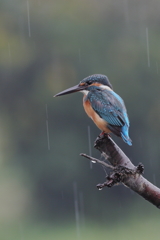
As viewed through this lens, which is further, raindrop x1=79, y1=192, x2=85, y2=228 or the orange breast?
raindrop x1=79, y1=192, x2=85, y2=228

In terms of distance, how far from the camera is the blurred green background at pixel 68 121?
24344mm

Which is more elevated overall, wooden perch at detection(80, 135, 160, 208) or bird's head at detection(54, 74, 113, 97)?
bird's head at detection(54, 74, 113, 97)

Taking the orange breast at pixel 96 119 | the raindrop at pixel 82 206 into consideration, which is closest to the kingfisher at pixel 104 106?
the orange breast at pixel 96 119

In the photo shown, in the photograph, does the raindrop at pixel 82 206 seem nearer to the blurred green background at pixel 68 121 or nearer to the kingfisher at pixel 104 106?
the blurred green background at pixel 68 121

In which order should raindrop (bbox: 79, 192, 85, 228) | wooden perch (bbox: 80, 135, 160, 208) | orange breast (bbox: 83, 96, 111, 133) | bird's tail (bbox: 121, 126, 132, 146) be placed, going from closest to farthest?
wooden perch (bbox: 80, 135, 160, 208), bird's tail (bbox: 121, 126, 132, 146), orange breast (bbox: 83, 96, 111, 133), raindrop (bbox: 79, 192, 85, 228)

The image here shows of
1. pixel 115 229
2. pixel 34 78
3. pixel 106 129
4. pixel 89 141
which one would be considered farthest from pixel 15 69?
pixel 106 129

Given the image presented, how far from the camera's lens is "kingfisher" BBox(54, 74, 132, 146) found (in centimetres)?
208

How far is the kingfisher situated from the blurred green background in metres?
19.9

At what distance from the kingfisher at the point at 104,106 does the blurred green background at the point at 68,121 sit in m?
19.9

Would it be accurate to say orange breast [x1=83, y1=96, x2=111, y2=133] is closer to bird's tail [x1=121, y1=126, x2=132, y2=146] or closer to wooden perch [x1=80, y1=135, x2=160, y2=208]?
bird's tail [x1=121, y1=126, x2=132, y2=146]

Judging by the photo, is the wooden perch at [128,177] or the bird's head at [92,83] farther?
the bird's head at [92,83]

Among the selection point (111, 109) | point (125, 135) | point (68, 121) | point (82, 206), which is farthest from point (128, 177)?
point (82, 206)

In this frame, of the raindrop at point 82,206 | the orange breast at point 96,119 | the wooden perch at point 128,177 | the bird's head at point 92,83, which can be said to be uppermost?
the bird's head at point 92,83

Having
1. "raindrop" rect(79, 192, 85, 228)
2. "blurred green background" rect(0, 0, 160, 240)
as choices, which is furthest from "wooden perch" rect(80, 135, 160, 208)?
"raindrop" rect(79, 192, 85, 228)
